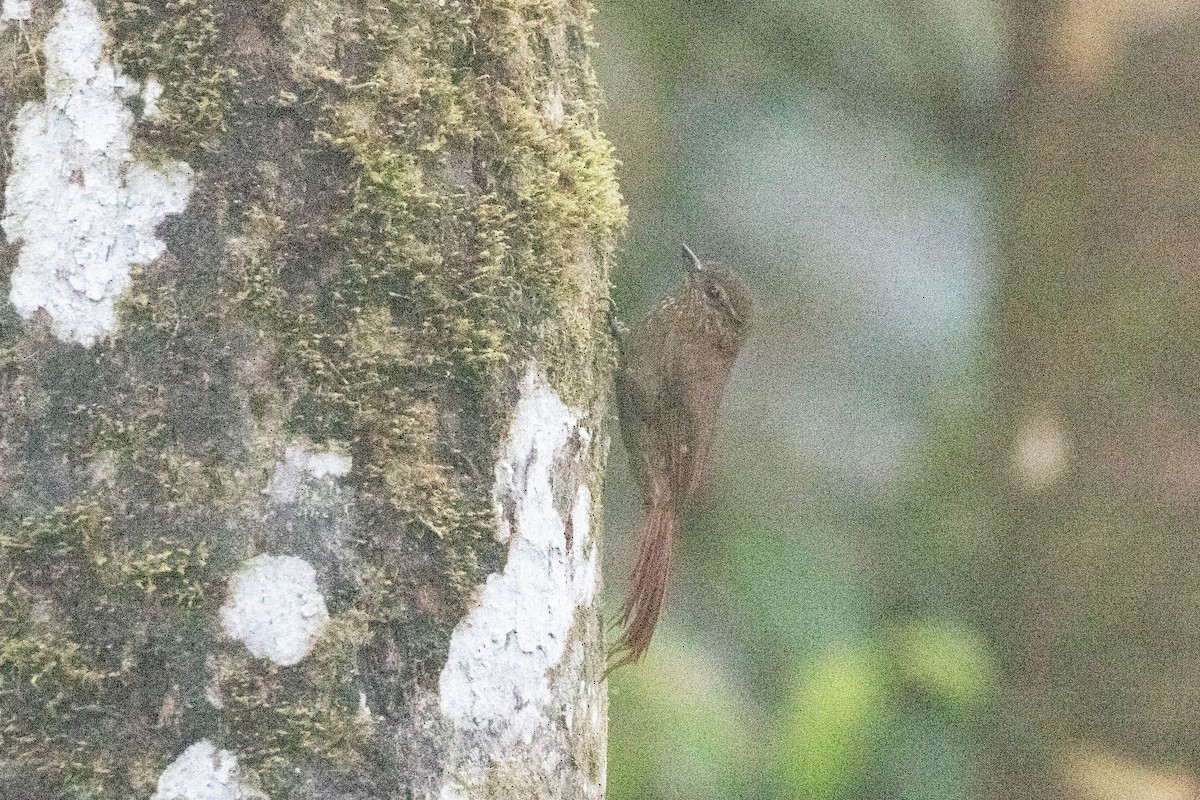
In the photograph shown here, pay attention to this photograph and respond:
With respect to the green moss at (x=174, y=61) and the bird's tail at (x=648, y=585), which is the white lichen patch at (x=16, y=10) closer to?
the green moss at (x=174, y=61)

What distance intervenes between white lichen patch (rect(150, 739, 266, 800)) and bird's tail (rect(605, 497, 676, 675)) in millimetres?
733

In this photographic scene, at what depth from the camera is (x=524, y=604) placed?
39.5 inches

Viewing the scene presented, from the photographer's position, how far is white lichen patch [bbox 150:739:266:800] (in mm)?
823

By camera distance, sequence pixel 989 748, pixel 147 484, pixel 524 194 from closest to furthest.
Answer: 1. pixel 147 484
2. pixel 524 194
3. pixel 989 748

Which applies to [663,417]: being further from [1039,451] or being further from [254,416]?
[1039,451]

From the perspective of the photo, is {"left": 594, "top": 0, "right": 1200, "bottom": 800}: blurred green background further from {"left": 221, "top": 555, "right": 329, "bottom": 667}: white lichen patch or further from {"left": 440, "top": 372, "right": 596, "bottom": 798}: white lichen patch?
{"left": 221, "top": 555, "right": 329, "bottom": 667}: white lichen patch

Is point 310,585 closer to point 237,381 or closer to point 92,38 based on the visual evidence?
point 237,381

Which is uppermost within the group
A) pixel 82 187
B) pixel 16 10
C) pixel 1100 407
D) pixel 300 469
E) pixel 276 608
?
pixel 1100 407

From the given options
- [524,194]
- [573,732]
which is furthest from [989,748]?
[524,194]

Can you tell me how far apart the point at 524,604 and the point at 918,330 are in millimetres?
1751

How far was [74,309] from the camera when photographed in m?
0.86

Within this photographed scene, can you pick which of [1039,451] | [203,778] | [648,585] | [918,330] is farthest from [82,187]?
[1039,451]

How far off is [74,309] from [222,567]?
26 cm

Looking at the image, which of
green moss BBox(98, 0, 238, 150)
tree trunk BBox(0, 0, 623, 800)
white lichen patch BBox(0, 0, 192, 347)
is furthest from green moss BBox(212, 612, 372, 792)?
green moss BBox(98, 0, 238, 150)
